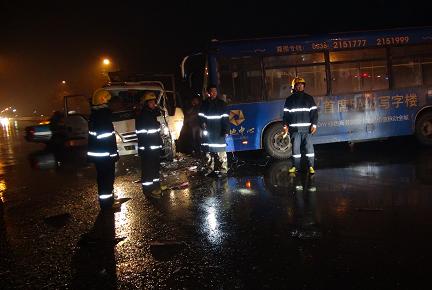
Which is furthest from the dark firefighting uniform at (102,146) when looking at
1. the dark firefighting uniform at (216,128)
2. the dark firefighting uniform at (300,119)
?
the dark firefighting uniform at (300,119)

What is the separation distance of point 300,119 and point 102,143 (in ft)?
12.9

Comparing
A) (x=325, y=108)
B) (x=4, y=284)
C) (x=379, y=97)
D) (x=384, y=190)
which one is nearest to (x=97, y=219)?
(x=4, y=284)

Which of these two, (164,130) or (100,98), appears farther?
(164,130)

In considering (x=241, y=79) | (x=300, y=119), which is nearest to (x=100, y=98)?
(x=300, y=119)

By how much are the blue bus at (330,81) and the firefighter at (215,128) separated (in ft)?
4.86

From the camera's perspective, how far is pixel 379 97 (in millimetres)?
10391

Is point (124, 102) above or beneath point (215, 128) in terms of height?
above

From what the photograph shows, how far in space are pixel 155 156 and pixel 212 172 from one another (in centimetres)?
177

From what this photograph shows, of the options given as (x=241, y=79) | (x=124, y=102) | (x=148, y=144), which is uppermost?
(x=241, y=79)

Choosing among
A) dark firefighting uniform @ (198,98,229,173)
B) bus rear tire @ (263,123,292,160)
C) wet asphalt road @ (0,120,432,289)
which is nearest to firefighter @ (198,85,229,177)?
dark firefighting uniform @ (198,98,229,173)

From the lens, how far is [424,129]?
35.4 ft

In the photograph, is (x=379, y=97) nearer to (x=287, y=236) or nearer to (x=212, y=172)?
(x=212, y=172)

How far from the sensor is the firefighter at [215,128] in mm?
8078

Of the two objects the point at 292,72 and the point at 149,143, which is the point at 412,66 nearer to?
the point at 292,72
